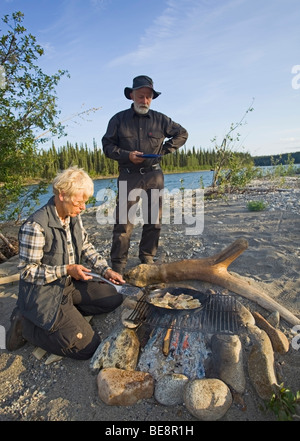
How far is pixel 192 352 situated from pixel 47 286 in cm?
133

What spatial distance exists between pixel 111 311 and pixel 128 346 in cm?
73

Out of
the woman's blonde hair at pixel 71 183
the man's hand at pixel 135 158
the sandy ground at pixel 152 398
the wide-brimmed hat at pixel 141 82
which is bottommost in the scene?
the sandy ground at pixel 152 398

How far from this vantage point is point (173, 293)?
3.03m

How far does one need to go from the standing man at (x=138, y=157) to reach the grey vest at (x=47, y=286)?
4.25 ft

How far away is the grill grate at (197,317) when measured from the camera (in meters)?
2.49

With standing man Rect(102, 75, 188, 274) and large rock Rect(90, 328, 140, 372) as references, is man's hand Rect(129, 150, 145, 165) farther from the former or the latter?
large rock Rect(90, 328, 140, 372)

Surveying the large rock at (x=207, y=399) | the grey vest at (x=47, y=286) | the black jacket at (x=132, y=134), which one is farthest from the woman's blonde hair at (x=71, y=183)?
the large rock at (x=207, y=399)

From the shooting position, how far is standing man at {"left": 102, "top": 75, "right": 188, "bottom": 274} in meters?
4.02

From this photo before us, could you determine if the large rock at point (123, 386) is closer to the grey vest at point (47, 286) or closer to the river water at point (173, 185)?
the grey vest at point (47, 286)

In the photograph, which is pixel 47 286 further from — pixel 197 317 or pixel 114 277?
pixel 197 317

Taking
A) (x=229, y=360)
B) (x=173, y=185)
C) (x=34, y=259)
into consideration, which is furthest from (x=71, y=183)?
(x=173, y=185)
